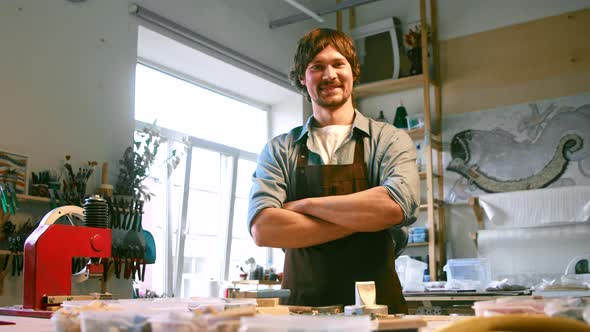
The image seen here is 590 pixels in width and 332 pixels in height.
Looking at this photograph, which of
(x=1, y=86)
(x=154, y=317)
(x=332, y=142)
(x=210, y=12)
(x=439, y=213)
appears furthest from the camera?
(x=439, y=213)

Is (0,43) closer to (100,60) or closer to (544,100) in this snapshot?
(100,60)

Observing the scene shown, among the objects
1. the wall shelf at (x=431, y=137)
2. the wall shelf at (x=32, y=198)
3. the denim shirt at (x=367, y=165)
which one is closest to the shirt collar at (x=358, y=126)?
the denim shirt at (x=367, y=165)

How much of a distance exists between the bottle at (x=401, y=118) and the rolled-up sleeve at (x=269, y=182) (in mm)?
3770

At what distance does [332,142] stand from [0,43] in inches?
96.3

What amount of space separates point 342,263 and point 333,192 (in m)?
0.23

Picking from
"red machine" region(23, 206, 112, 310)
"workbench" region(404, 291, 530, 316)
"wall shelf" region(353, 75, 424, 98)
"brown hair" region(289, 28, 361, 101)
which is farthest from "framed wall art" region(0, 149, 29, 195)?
"wall shelf" region(353, 75, 424, 98)

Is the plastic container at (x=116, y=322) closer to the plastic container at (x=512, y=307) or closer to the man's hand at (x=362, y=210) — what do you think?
the plastic container at (x=512, y=307)

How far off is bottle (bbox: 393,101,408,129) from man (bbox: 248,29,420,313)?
3.65 meters

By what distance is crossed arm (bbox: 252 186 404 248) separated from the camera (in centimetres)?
176

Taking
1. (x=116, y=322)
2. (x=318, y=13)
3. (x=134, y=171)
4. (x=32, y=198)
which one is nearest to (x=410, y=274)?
(x=134, y=171)

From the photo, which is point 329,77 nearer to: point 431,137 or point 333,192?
point 333,192

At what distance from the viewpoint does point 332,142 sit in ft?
6.52

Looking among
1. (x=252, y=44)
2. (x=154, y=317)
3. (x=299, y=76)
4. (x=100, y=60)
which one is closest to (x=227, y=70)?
(x=252, y=44)

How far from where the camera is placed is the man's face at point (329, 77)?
6.36ft
